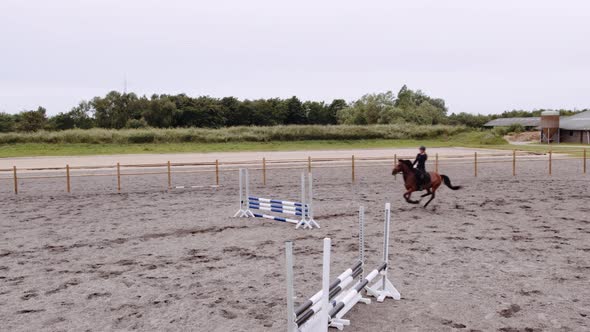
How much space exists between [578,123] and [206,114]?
163 feet

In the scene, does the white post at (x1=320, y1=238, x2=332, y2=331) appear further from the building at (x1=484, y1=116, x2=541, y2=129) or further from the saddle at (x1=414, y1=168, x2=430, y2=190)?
the building at (x1=484, y1=116, x2=541, y2=129)

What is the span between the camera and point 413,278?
26.2 feet

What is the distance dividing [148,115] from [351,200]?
61.4 metres

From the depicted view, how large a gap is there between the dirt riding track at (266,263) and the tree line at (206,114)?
5698 centimetres

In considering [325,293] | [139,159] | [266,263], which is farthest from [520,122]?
[325,293]

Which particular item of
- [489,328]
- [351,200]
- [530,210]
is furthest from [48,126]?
[489,328]

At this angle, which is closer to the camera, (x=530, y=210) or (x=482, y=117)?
(x=530, y=210)

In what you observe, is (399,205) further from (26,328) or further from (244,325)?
(26,328)

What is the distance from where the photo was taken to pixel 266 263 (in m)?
8.95

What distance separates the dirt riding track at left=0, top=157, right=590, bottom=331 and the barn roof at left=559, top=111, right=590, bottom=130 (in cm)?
4346

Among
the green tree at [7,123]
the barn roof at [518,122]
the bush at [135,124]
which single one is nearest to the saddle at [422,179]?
the bush at [135,124]

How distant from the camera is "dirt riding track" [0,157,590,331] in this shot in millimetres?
6407

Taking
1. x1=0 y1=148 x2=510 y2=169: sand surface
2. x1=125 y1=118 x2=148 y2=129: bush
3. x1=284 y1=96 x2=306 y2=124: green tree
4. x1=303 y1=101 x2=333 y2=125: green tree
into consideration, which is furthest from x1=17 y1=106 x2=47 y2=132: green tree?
x1=303 y1=101 x2=333 y2=125: green tree

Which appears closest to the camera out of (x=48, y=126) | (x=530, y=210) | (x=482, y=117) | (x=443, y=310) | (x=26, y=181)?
(x=443, y=310)
